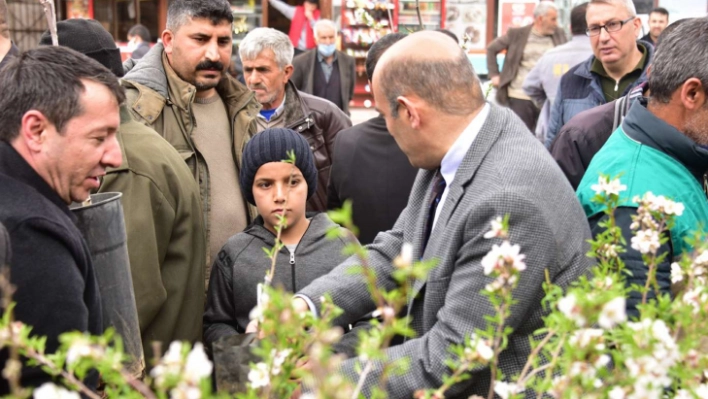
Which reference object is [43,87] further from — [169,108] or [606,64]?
[606,64]

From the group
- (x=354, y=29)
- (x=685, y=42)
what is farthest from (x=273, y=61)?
(x=354, y=29)

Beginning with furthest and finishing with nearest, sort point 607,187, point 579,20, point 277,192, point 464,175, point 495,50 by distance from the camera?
point 495,50, point 579,20, point 277,192, point 464,175, point 607,187

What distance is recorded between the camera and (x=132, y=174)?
3.17 meters

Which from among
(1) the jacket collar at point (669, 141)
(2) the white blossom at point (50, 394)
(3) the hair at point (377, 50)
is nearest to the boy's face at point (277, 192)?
(3) the hair at point (377, 50)

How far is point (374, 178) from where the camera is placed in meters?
4.39

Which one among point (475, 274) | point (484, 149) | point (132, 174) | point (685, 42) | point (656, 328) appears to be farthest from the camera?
point (132, 174)

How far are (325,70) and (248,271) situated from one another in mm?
6370

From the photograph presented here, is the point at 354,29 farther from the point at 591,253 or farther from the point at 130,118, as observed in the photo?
the point at 591,253

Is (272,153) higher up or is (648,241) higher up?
(648,241)

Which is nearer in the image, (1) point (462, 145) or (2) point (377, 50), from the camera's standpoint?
(1) point (462, 145)

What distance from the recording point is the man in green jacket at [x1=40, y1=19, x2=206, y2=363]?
3.14m

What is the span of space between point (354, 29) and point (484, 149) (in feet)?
43.5

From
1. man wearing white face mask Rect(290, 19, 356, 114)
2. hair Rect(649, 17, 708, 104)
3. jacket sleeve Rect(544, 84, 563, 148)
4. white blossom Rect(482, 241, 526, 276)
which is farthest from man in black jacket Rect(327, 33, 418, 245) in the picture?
man wearing white face mask Rect(290, 19, 356, 114)

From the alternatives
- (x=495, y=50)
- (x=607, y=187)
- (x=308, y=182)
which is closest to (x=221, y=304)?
(x=308, y=182)
